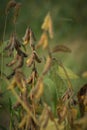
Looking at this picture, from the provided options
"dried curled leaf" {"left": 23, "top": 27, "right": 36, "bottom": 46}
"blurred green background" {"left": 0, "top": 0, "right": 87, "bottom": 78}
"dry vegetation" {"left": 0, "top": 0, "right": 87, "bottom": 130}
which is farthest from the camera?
"blurred green background" {"left": 0, "top": 0, "right": 87, "bottom": 78}

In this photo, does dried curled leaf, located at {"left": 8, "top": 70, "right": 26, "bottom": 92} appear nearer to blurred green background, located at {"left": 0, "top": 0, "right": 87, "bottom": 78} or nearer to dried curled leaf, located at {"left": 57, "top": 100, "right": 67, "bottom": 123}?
dried curled leaf, located at {"left": 57, "top": 100, "right": 67, "bottom": 123}

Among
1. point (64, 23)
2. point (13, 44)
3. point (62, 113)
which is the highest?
point (64, 23)

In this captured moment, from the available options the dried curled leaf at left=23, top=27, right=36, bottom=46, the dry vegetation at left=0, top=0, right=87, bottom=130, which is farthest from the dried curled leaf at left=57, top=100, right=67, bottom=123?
the dried curled leaf at left=23, top=27, right=36, bottom=46

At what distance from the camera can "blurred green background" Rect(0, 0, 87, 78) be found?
3.08 metres

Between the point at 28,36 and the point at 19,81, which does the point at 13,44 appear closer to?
the point at 28,36

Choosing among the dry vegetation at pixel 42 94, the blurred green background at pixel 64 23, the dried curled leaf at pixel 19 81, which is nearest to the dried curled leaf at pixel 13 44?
the dry vegetation at pixel 42 94

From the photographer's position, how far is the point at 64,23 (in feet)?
11.7

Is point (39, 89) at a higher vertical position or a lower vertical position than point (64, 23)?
lower

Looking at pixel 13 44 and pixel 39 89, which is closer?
pixel 39 89

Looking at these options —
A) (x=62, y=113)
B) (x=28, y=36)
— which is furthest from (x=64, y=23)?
(x=62, y=113)

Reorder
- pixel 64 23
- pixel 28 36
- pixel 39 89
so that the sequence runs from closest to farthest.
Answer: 1. pixel 39 89
2. pixel 28 36
3. pixel 64 23

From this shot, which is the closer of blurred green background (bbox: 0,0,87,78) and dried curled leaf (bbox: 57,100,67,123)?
dried curled leaf (bbox: 57,100,67,123)

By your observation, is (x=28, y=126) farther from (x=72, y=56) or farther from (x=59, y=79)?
(x=72, y=56)

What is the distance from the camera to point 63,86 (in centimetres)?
95
